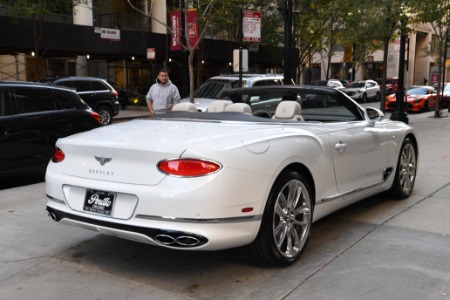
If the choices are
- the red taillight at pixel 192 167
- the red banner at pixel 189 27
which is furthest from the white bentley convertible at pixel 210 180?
the red banner at pixel 189 27

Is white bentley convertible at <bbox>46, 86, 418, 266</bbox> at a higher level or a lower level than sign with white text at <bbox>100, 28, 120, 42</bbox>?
lower

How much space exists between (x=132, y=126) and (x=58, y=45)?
1781cm

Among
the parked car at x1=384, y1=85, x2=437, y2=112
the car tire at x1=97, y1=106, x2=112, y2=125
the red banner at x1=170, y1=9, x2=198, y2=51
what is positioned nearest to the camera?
the red banner at x1=170, y1=9, x2=198, y2=51

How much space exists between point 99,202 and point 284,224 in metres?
1.46

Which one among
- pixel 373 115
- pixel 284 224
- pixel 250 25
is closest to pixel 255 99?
pixel 373 115

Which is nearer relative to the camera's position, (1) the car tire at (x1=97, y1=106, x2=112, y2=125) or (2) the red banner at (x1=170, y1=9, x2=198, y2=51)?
(2) the red banner at (x1=170, y1=9, x2=198, y2=51)

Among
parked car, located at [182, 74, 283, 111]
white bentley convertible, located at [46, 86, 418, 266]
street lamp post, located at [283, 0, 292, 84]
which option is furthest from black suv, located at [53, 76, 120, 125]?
white bentley convertible, located at [46, 86, 418, 266]

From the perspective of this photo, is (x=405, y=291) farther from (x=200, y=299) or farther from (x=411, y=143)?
(x=411, y=143)

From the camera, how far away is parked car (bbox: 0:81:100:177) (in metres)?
7.26

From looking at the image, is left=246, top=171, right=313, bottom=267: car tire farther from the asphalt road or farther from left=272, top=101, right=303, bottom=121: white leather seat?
left=272, top=101, right=303, bottom=121: white leather seat

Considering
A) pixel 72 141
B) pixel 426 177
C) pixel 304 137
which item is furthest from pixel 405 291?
A: pixel 426 177

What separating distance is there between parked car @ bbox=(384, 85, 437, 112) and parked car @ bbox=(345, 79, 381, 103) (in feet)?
22.0

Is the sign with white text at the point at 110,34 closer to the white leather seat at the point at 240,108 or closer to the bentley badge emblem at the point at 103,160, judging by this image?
the white leather seat at the point at 240,108

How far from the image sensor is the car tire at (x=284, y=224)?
3.83 meters
